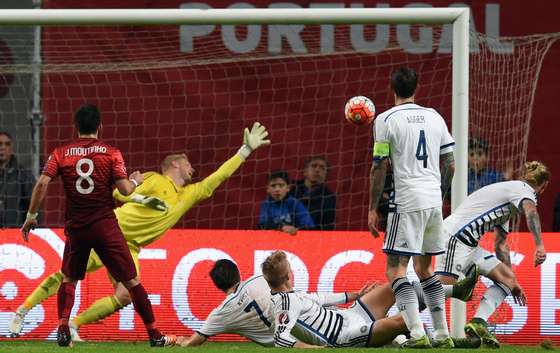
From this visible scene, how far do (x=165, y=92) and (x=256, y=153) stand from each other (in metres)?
1.13

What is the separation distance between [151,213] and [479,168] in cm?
304

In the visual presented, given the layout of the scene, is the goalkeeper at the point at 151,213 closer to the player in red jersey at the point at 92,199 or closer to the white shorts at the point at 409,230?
the player in red jersey at the point at 92,199

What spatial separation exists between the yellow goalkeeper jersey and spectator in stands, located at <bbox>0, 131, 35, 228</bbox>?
163cm

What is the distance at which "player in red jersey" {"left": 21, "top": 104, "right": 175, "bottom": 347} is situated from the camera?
390 inches

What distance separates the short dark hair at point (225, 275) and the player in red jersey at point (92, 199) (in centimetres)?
83

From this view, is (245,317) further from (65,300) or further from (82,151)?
(82,151)

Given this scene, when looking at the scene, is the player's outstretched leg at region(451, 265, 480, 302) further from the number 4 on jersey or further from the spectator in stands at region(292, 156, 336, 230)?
the spectator in stands at region(292, 156, 336, 230)

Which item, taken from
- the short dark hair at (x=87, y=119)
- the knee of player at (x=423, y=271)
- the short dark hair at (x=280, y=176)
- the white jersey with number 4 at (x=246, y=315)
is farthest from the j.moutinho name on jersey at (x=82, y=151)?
the short dark hair at (x=280, y=176)

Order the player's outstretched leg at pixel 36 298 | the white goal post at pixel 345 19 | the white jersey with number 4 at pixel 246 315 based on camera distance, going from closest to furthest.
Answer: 1. the white jersey with number 4 at pixel 246 315
2. the white goal post at pixel 345 19
3. the player's outstretched leg at pixel 36 298

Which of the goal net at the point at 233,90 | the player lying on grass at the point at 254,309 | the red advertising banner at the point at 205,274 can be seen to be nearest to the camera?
the player lying on grass at the point at 254,309

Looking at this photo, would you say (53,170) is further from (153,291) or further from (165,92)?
(165,92)

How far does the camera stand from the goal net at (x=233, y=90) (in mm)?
13953

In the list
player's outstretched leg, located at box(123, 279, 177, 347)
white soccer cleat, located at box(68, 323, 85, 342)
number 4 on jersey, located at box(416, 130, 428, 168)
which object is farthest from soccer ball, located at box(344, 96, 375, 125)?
white soccer cleat, located at box(68, 323, 85, 342)

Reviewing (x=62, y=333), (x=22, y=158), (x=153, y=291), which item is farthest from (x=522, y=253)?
(x=22, y=158)
